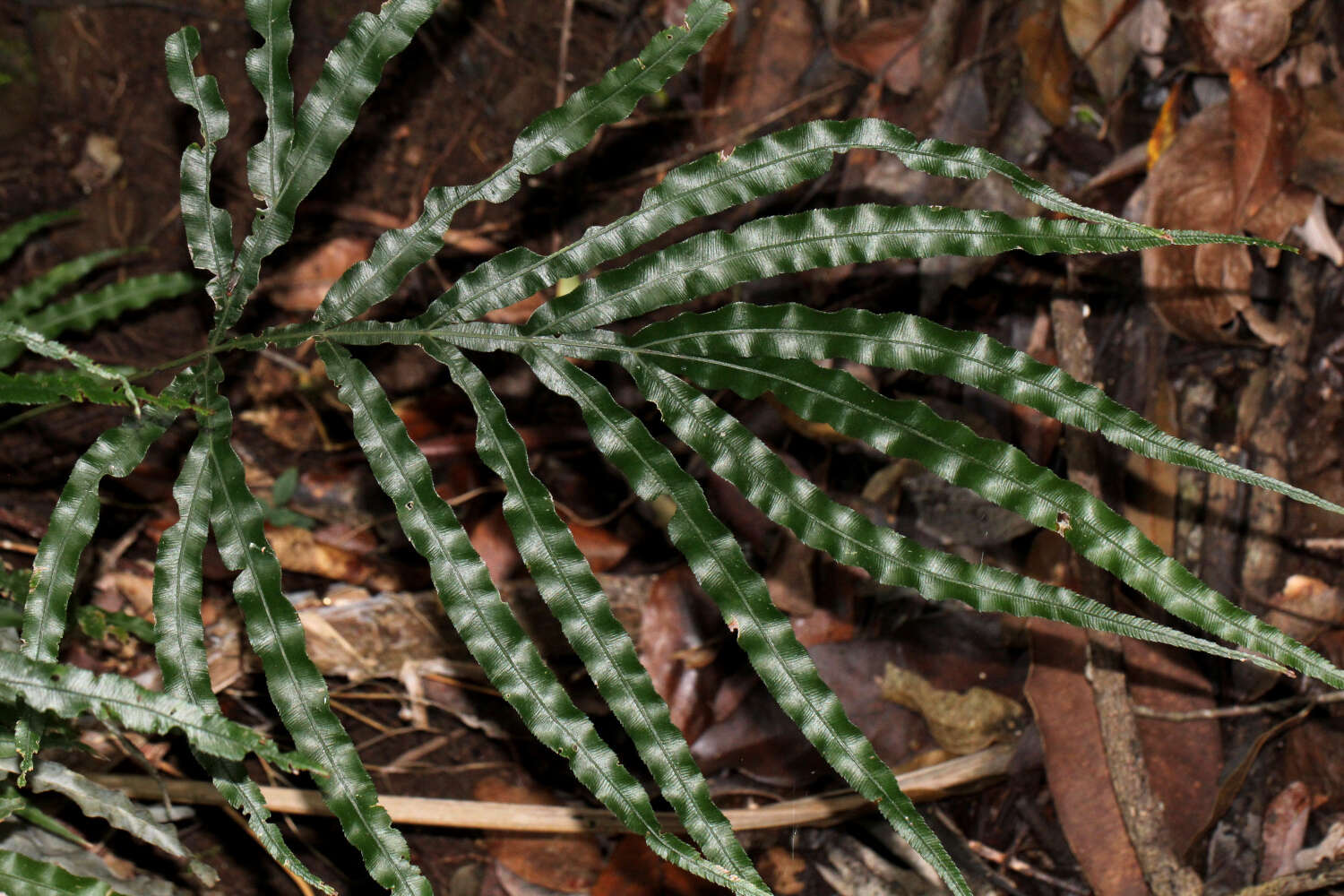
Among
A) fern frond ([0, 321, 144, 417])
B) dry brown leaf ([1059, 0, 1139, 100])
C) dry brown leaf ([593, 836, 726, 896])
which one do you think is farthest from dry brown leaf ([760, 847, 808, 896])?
dry brown leaf ([1059, 0, 1139, 100])

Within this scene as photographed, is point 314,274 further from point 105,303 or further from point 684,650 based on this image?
point 684,650

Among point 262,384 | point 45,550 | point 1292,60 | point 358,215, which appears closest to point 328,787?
point 45,550

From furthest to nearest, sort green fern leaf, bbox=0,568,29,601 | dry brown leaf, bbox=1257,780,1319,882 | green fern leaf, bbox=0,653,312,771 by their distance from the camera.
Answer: dry brown leaf, bbox=1257,780,1319,882 < green fern leaf, bbox=0,568,29,601 < green fern leaf, bbox=0,653,312,771

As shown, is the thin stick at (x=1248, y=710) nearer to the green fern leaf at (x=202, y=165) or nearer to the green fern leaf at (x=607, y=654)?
the green fern leaf at (x=607, y=654)

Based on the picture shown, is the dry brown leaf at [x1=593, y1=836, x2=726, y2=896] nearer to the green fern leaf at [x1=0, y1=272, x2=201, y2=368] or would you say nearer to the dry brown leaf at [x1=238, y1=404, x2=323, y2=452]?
the dry brown leaf at [x1=238, y1=404, x2=323, y2=452]

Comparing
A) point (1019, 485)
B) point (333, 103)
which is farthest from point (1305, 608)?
point (333, 103)
